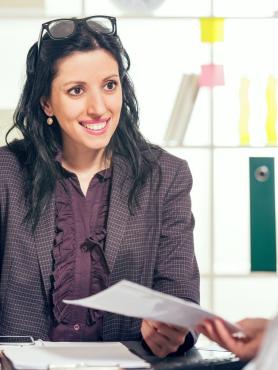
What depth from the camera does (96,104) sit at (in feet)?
7.79

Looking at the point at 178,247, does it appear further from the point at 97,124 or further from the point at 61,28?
the point at 61,28

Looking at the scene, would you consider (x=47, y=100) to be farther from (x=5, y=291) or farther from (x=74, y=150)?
(x=5, y=291)

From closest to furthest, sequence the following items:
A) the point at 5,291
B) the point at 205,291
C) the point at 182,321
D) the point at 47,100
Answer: the point at 182,321 → the point at 5,291 → the point at 47,100 → the point at 205,291

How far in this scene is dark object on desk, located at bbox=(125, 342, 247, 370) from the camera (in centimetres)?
156

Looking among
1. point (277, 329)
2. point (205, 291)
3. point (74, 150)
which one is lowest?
point (205, 291)

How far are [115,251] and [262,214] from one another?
4.86 feet

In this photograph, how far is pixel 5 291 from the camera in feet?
7.49

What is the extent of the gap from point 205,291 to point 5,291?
1471 mm

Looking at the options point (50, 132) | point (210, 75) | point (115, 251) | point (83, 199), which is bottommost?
point (115, 251)

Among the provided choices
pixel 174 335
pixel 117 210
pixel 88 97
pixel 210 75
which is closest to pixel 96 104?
pixel 88 97

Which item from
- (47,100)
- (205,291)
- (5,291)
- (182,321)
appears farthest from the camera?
(205,291)

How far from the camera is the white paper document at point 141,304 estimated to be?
55.7 inches

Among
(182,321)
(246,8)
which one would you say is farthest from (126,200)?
(246,8)

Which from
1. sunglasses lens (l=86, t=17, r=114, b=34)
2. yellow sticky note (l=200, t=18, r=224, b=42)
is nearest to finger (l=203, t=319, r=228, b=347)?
sunglasses lens (l=86, t=17, r=114, b=34)
